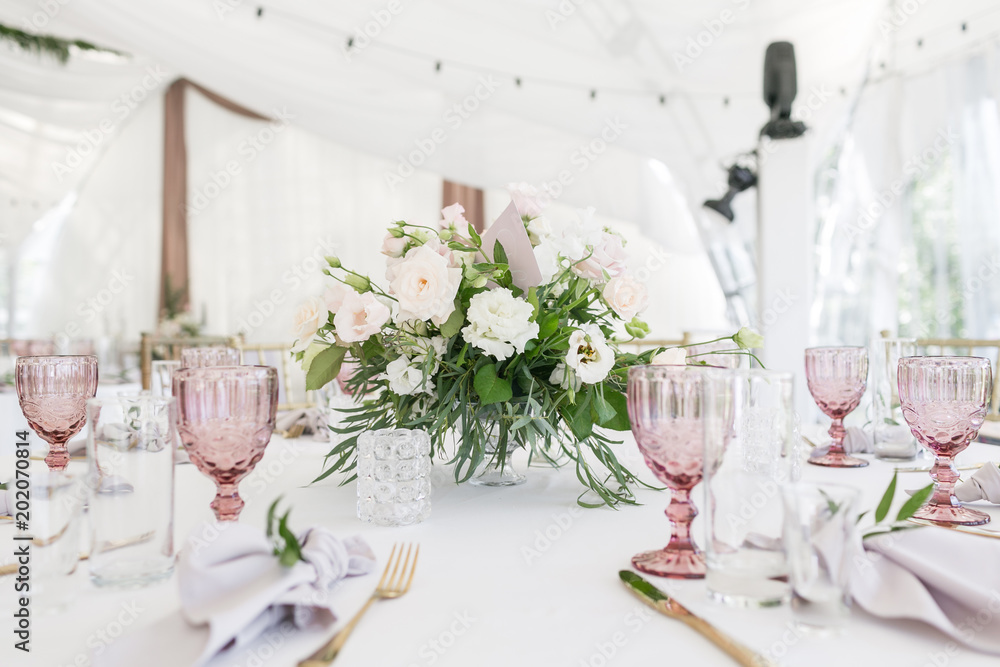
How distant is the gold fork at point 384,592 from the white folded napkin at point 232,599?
25mm

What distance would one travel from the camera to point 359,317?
866 millimetres

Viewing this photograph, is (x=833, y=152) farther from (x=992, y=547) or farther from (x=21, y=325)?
(x=21, y=325)

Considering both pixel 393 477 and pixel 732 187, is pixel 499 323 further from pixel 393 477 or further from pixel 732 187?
→ pixel 732 187

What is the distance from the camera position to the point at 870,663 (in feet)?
1.54

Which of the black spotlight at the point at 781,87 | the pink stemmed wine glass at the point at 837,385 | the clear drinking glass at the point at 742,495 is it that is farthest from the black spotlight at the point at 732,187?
the clear drinking glass at the point at 742,495

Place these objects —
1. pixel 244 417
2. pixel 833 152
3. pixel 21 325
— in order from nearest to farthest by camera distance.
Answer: pixel 244 417
pixel 833 152
pixel 21 325

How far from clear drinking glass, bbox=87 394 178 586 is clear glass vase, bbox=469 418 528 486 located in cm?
40

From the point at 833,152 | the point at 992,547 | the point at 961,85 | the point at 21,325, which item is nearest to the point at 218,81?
the point at 833,152

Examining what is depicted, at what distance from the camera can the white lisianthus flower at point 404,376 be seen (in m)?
0.87

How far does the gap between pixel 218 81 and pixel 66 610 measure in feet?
12.6
